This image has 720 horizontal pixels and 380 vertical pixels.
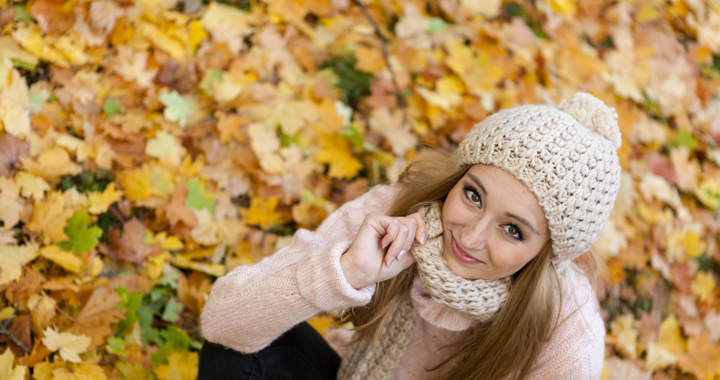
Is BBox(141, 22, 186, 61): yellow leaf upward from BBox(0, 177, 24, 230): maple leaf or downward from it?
upward

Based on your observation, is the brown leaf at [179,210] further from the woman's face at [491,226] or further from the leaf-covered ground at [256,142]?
the woman's face at [491,226]

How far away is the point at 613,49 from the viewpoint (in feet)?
12.5

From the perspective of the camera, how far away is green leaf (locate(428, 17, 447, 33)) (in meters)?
3.29

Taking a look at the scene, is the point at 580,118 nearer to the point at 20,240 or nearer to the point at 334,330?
the point at 334,330

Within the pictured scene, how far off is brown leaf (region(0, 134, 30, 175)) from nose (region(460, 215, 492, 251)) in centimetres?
178

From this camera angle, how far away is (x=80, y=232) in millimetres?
2012

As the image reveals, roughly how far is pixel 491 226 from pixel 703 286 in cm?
238

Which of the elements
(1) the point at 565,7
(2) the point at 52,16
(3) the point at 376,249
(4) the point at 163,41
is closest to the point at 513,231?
(3) the point at 376,249

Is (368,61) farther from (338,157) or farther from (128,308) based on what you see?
(128,308)

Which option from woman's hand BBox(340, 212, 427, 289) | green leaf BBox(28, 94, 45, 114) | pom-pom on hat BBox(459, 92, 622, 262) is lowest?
green leaf BBox(28, 94, 45, 114)

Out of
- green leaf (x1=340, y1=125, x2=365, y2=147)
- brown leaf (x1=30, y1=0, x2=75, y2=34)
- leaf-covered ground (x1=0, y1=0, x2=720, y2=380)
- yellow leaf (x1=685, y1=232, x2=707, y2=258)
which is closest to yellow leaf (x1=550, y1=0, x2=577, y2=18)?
leaf-covered ground (x1=0, y1=0, x2=720, y2=380)

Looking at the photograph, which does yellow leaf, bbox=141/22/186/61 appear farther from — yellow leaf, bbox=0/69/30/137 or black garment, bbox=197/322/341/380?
black garment, bbox=197/322/341/380

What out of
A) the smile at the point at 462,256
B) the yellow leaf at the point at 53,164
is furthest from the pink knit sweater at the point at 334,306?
the yellow leaf at the point at 53,164

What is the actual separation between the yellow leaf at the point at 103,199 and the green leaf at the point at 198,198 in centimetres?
29
